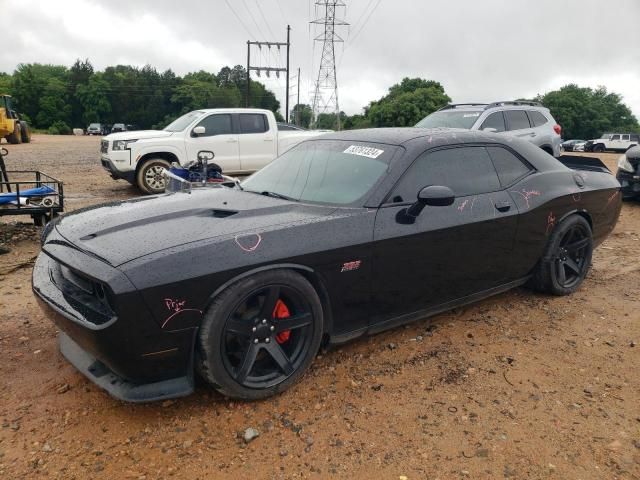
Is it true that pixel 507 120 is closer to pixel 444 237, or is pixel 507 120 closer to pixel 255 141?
pixel 255 141

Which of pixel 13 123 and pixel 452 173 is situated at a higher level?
pixel 13 123

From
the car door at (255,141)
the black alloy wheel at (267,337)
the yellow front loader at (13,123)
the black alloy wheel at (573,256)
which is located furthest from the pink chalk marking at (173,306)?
the yellow front loader at (13,123)

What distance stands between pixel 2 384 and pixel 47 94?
320 ft

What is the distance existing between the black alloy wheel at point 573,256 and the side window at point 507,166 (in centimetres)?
74

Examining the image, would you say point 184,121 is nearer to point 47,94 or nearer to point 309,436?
point 309,436

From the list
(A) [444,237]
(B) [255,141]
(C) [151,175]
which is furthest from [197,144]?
(A) [444,237]

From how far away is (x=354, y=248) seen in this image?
2.89m

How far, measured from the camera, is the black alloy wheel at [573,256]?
168 inches

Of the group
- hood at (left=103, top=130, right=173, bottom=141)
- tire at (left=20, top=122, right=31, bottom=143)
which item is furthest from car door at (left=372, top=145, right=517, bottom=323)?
tire at (left=20, top=122, right=31, bottom=143)

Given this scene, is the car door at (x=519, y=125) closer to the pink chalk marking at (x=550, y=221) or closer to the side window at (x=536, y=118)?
the side window at (x=536, y=118)

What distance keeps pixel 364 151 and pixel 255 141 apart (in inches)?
292

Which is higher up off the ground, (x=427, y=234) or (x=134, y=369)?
(x=427, y=234)

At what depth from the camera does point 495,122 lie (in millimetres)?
9141

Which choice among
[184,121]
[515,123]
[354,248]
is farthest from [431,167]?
[184,121]
